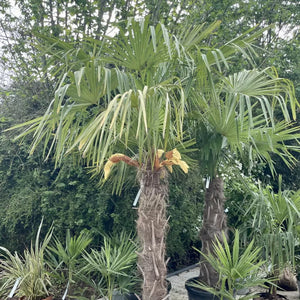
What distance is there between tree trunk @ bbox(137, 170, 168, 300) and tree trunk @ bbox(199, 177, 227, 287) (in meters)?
0.70

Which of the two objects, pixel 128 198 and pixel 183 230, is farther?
pixel 183 230

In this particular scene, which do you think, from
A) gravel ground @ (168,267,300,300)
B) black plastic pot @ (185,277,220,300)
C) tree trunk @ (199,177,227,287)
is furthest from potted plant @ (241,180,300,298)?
gravel ground @ (168,267,300,300)

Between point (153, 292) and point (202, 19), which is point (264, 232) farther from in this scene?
point (202, 19)

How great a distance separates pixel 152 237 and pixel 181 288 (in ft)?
6.32

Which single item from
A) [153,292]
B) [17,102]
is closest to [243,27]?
[17,102]

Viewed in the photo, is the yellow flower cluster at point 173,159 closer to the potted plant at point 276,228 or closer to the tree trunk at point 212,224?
the tree trunk at point 212,224

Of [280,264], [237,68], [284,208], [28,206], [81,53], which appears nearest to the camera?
[81,53]

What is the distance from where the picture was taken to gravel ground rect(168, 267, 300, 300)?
3390mm

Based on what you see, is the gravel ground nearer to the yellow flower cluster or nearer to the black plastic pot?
the black plastic pot

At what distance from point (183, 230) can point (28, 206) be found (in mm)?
2069

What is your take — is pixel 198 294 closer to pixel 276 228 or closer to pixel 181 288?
pixel 276 228

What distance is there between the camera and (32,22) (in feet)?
13.6

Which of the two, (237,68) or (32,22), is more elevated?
(32,22)

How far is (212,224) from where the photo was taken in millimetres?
2805
